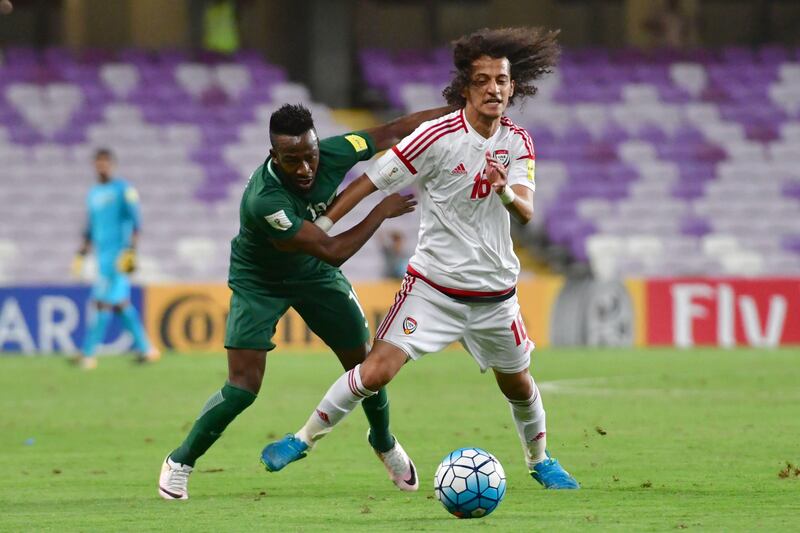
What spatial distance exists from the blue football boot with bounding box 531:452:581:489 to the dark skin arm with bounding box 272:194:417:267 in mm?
1541

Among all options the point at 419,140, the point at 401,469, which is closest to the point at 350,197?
the point at 419,140

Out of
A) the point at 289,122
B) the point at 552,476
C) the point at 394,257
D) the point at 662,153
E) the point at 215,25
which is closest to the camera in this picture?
the point at 289,122

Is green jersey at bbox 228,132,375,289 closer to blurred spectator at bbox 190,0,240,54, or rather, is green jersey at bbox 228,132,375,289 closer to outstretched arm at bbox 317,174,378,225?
outstretched arm at bbox 317,174,378,225

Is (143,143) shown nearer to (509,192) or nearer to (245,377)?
(245,377)

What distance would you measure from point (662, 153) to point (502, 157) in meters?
16.9

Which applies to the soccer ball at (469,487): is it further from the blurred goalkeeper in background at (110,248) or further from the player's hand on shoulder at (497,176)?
the blurred goalkeeper in background at (110,248)

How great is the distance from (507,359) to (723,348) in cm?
1198

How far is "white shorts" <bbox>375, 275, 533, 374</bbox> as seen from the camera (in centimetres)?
742

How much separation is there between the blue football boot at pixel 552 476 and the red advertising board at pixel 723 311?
11690 mm

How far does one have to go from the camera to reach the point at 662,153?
2389cm

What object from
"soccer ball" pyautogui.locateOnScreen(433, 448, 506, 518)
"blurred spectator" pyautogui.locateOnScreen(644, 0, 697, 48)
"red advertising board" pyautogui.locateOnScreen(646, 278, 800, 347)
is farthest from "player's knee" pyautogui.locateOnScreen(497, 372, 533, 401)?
"blurred spectator" pyautogui.locateOnScreen(644, 0, 697, 48)

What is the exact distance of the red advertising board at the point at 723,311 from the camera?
19156mm

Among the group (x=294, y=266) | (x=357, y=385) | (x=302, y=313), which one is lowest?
(x=357, y=385)

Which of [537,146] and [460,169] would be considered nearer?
[460,169]
